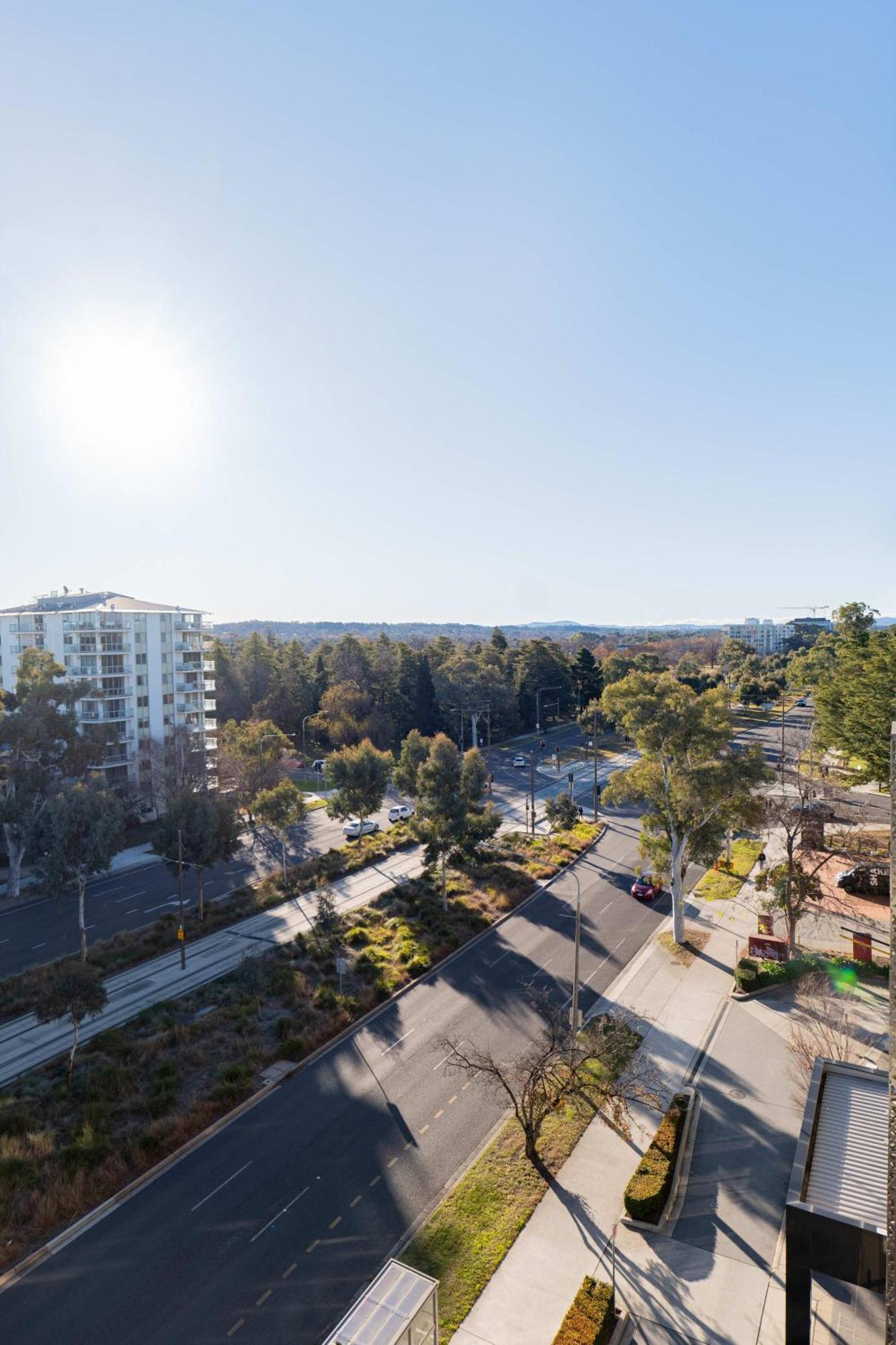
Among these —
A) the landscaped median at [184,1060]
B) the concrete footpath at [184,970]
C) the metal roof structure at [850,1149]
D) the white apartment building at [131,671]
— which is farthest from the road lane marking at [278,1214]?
the white apartment building at [131,671]

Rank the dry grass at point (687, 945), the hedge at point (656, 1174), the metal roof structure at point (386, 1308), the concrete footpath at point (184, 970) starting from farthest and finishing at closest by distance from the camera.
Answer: the dry grass at point (687, 945), the concrete footpath at point (184, 970), the hedge at point (656, 1174), the metal roof structure at point (386, 1308)

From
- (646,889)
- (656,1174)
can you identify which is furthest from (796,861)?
(656,1174)

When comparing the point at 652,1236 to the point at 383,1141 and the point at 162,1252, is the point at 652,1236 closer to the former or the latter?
the point at 383,1141

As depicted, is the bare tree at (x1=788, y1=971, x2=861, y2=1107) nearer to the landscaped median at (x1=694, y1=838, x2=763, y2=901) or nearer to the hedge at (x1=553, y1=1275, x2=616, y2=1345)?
the hedge at (x1=553, y1=1275, x2=616, y2=1345)

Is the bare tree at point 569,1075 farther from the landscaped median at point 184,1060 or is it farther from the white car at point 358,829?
the white car at point 358,829

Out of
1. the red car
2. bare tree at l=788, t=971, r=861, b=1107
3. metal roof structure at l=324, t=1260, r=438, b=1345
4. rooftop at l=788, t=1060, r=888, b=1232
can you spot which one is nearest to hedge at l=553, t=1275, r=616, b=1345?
metal roof structure at l=324, t=1260, r=438, b=1345

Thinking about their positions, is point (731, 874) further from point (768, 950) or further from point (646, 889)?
point (768, 950)
